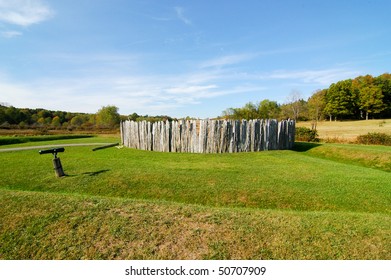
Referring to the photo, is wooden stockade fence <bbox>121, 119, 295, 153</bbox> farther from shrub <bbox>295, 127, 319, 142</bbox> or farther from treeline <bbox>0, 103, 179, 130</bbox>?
treeline <bbox>0, 103, 179, 130</bbox>

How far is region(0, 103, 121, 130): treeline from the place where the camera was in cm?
4688

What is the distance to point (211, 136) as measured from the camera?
13.1 m

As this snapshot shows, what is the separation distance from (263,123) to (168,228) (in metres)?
11.5

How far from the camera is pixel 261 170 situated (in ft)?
27.7

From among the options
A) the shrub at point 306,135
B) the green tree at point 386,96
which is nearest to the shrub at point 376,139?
the shrub at point 306,135

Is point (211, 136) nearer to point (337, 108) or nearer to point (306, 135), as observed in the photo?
point (306, 135)

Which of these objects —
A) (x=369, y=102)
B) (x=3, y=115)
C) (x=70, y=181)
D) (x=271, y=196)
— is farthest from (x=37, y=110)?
(x=369, y=102)

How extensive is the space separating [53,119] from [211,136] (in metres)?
65.8

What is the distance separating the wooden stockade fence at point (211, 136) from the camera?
13080mm

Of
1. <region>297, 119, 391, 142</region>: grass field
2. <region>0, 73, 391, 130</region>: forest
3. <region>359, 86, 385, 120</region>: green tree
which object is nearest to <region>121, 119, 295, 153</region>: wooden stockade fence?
<region>297, 119, 391, 142</region>: grass field

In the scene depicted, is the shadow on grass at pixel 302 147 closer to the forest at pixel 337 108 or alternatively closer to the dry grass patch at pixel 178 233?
the dry grass patch at pixel 178 233

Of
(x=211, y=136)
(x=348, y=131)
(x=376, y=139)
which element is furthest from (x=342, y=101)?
(x=211, y=136)

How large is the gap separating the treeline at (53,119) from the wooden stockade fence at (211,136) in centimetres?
3782

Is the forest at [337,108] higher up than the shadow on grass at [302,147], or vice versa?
the forest at [337,108]
